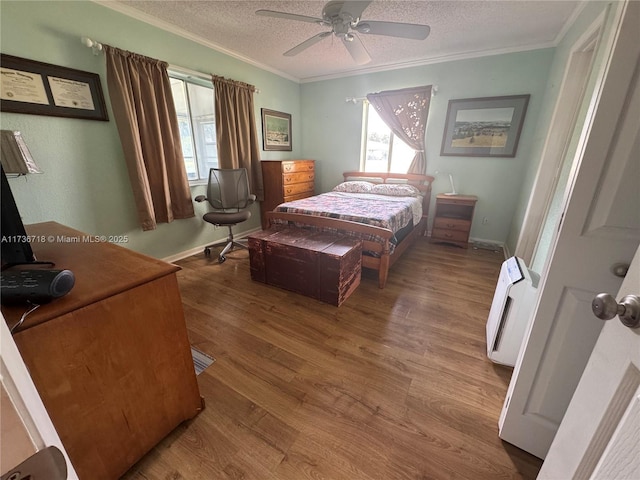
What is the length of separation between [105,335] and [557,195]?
292cm

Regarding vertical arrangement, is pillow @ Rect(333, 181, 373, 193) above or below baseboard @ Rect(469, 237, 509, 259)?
above

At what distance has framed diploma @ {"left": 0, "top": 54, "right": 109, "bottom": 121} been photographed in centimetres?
181

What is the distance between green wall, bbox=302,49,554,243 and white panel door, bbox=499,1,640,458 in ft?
8.83

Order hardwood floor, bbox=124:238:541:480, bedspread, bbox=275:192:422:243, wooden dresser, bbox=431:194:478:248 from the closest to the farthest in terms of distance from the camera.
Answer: hardwood floor, bbox=124:238:541:480 < bedspread, bbox=275:192:422:243 < wooden dresser, bbox=431:194:478:248

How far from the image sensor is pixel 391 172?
4.14m

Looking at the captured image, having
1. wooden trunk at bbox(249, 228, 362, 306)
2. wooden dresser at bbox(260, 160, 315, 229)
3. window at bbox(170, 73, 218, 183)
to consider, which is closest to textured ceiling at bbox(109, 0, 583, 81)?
window at bbox(170, 73, 218, 183)

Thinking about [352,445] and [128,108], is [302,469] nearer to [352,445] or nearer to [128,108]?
[352,445]

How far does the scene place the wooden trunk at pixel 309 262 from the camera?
2.13m

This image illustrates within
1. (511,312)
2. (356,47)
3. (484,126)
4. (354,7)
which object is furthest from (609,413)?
(484,126)

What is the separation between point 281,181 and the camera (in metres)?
3.81

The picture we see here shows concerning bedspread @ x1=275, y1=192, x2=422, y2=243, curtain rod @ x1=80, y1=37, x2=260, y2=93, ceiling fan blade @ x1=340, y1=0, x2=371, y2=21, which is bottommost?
bedspread @ x1=275, y1=192, x2=422, y2=243

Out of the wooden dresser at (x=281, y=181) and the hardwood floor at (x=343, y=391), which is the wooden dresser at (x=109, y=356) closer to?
the hardwood floor at (x=343, y=391)

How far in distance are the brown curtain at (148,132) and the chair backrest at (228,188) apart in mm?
333

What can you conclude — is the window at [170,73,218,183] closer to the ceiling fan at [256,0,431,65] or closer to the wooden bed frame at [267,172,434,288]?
the wooden bed frame at [267,172,434,288]
